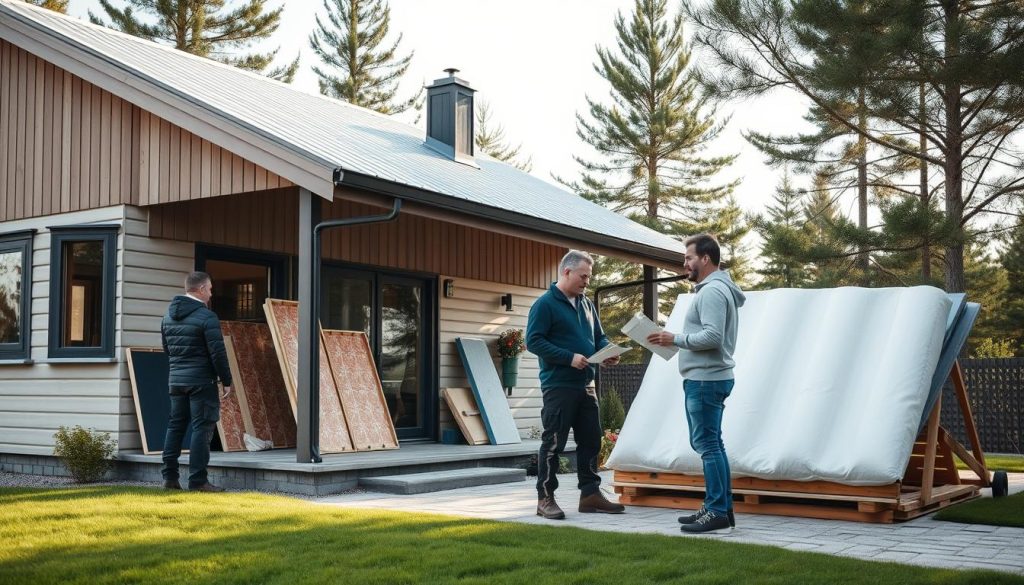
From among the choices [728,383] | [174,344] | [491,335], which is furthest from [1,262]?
[728,383]

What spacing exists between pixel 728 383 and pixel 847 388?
4.60 ft

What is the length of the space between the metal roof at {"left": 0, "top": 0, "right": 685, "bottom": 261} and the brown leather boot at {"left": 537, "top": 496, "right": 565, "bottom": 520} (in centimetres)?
305

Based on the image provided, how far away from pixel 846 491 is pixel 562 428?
5.99 ft

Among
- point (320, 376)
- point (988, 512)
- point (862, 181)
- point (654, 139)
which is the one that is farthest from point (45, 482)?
point (654, 139)

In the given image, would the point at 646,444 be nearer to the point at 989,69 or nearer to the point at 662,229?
the point at 989,69

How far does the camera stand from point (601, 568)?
4512 mm

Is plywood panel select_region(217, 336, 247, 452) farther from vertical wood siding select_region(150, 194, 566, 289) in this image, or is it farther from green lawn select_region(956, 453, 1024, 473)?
green lawn select_region(956, 453, 1024, 473)

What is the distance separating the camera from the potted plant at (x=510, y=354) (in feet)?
42.4

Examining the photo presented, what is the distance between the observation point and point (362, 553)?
488 cm

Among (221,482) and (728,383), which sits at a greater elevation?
(728,383)

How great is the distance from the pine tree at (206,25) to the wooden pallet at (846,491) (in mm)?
22196

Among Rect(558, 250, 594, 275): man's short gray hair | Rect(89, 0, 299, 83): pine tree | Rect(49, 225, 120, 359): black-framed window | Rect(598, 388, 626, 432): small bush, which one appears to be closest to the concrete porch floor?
Rect(49, 225, 120, 359): black-framed window

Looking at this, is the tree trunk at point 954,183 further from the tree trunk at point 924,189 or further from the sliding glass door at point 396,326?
the sliding glass door at point 396,326

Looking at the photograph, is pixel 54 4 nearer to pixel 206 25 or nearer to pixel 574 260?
pixel 206 25
